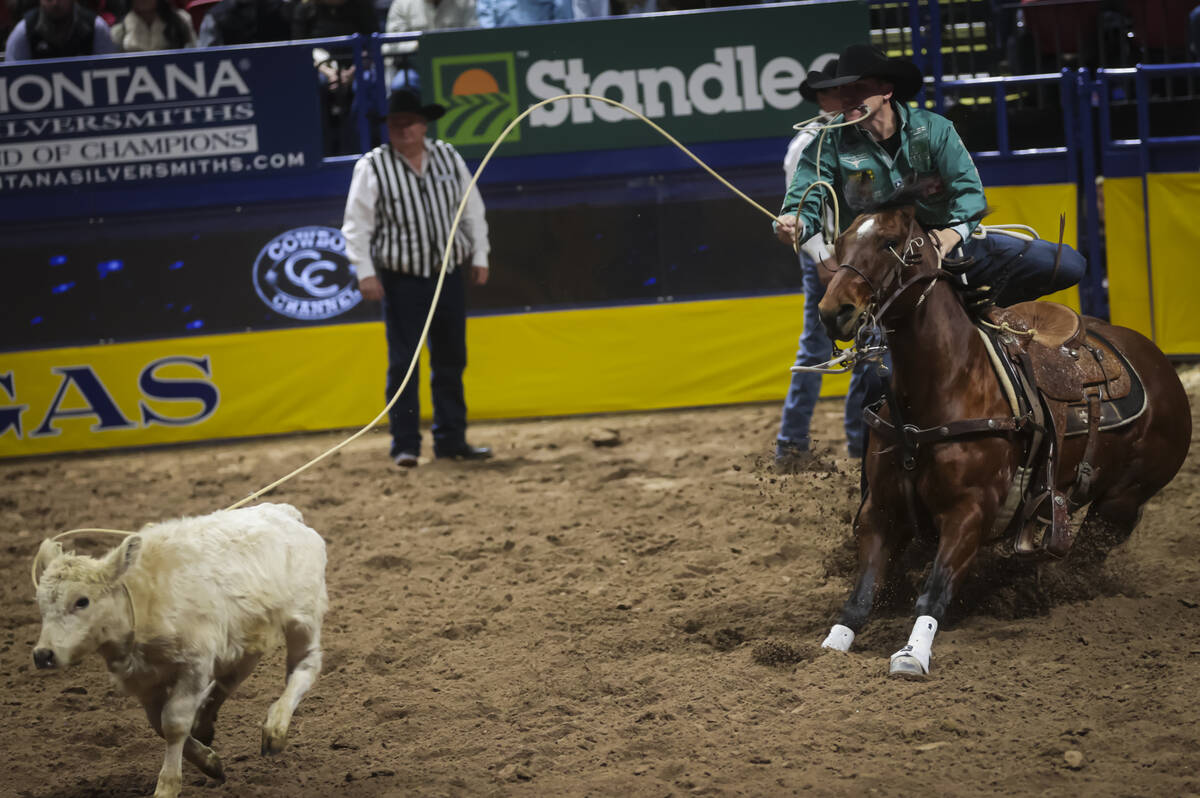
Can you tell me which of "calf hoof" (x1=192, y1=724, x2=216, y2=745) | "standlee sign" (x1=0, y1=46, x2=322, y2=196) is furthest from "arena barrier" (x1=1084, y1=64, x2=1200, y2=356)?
"calf hoof" (x1=192, y1=724, x2=216, y2=745)

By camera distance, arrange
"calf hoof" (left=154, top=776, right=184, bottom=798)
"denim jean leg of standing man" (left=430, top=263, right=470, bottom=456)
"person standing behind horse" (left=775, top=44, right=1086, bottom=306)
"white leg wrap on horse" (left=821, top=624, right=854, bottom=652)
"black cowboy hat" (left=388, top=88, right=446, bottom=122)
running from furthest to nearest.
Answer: "denim jean leg of standing man" (left=430, top=263, right=470, bottom=456)
"black cowboy hat" (left=388, top=88, right=446, bottom=122)
"person standing behind horse" (left=775, top=44, right=1086, bottom=306)
"white leg wrap on horse" (left=821, top=624, right=854, bottom=652)
"calf hoof" (left=154, top=776, right=184, bottom=798)

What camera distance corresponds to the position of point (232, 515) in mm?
4309

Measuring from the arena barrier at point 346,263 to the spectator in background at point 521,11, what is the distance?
3.08 feet

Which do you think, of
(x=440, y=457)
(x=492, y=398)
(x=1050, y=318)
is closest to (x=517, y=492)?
(x=440, y=457)

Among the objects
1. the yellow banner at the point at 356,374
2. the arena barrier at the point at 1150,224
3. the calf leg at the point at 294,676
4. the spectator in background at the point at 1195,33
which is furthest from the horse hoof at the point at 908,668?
the spectator in background at the point at 1195,33

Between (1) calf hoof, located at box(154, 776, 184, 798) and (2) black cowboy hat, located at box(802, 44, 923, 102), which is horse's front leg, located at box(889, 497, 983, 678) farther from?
(1) calf hoof, located at box(154, 776, 184, 798)

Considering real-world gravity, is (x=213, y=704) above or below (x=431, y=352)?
below

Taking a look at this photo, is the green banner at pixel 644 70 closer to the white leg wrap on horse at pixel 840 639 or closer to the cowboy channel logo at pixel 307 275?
the cowboy channel logo at pixel 307 275


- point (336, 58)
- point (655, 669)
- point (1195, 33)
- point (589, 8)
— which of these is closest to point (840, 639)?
point (655, 669)

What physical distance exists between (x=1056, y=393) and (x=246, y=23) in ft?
24.3

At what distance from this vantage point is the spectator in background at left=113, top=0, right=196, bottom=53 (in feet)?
33.5

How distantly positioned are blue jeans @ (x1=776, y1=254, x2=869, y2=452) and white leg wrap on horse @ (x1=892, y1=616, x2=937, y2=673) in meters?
2.87

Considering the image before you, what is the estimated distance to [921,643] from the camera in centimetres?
454

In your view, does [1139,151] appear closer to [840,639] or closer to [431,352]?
[431,352]
